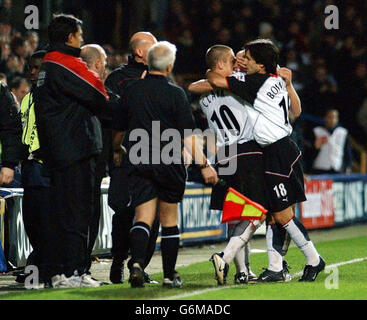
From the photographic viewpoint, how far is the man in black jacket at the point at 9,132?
912cm

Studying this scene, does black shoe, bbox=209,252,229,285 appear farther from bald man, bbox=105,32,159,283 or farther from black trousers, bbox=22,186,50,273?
black trousers, bbox=22,186,50,273

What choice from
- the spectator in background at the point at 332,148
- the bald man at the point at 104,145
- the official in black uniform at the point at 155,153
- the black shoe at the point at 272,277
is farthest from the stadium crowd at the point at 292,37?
the official in black uniform at the point at 155,153

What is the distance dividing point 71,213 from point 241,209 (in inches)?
59.1

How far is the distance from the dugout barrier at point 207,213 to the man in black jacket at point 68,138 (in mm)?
2251

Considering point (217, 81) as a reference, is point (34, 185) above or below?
below

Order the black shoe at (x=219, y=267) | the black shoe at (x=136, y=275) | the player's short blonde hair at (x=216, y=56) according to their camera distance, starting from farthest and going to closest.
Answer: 1. the player's short blonde hair at (x=216, y=56)
2. the black shoe at (x=219, y=267)
3. the black shoe at (x=136, y=275)

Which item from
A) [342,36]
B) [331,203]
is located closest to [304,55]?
[342,36]

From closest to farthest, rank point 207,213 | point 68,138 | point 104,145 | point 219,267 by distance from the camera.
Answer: point 68,138, point 219,267, point 104,145, point 207,213

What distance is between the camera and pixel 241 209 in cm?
895

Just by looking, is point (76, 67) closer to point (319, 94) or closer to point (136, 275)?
point (136, 275)

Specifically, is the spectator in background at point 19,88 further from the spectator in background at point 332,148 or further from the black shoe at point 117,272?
the spectator in background at point 332,148

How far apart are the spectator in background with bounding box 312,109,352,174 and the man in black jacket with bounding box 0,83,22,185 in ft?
34.4

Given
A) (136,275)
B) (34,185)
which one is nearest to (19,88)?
(34,185)

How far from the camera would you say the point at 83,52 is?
970 cm
